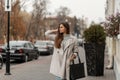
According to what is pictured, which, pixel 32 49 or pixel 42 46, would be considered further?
pixel 42 46

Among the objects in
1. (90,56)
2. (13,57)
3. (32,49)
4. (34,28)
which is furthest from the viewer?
(34,28)

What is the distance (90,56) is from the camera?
14.7 metres

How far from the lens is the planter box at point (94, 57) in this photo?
14.6 metres

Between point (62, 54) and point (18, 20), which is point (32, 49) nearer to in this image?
point (62, 54)

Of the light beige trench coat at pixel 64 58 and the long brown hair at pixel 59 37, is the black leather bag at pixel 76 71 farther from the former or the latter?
the long brown hair at pixel 59 37

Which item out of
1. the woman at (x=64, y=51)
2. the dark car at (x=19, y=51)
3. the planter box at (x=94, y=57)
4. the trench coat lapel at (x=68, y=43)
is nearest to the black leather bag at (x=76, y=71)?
the woman at (x=64, y=51)

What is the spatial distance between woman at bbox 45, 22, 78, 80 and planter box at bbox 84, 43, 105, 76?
6.96m

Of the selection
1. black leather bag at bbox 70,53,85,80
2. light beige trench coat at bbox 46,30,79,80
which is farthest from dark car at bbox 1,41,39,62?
light beige trench coat at bbox 46,30,79,80

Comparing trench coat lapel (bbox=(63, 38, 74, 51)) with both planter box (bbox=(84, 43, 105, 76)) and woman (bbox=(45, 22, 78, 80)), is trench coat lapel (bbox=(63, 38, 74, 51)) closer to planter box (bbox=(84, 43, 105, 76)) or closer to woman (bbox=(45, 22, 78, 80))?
woman (bbox=(45, 22, 78, 80))

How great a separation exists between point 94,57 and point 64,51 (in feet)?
23.3

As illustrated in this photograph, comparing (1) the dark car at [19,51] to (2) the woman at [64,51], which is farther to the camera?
(1) the dark car at [19,51]

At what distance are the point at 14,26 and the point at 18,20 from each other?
1.24 metres

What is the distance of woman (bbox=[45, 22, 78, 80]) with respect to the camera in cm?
765

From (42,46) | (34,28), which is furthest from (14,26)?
(42,46)
